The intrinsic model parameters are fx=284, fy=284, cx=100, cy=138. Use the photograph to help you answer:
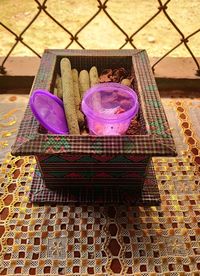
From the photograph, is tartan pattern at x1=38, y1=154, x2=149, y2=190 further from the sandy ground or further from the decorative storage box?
the sandy ground

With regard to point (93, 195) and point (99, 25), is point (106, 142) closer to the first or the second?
point (93, 195)

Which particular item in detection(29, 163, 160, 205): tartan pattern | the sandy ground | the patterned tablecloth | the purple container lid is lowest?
the patterned tablecloth

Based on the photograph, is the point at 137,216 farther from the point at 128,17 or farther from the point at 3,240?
the point at 128,17

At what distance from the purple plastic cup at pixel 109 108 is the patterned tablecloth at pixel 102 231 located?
304 mm

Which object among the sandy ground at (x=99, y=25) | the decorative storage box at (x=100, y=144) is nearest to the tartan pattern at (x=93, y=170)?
the decorative storage box at (x=100, y=144)

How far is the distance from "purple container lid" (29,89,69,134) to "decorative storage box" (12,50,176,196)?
4 centimetres

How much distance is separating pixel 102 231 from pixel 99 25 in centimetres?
219

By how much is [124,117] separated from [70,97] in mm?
255

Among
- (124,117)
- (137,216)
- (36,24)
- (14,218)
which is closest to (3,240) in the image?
(14,218)

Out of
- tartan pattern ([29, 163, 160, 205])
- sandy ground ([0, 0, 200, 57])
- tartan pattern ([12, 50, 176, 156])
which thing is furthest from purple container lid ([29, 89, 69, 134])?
sandy ground ([0, 0, 200, 57])

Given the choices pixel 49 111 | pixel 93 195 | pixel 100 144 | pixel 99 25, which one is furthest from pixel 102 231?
pixel 99 25

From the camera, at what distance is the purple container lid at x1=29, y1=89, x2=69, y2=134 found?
35.1 inches

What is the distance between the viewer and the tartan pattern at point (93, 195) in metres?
1.05

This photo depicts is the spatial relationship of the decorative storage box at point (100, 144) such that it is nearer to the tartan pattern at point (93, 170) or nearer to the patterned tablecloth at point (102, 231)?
the tartan pattern at point (93, 170)
